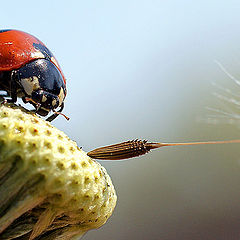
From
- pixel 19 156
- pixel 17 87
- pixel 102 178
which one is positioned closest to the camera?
pixel 19 156

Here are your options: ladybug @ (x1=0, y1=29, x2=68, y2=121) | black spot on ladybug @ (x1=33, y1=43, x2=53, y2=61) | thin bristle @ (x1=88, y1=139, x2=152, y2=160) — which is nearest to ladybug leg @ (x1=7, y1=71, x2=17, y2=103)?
ladybug @ (x1=0, y1=29, x2=68, y2=121)

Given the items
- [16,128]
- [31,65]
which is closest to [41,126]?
[16,128]

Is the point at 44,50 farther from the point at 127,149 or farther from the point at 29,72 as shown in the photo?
the point at 127,149

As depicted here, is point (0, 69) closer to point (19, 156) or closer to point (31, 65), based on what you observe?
point (31, 65)

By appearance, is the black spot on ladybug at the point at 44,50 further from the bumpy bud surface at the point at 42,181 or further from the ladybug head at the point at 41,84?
the bumpy bud surface at the point at 42,181

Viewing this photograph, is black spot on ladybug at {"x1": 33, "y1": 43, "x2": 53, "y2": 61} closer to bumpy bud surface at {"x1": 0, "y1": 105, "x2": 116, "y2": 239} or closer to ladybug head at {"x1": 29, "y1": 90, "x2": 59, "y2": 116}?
ladybug head at {"x1": 29, "y1": 90, "x2": 59, "y2": 116}

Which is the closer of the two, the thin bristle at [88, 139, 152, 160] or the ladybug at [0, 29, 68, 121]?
the thin bristle at [88, 139, 152, 160]
